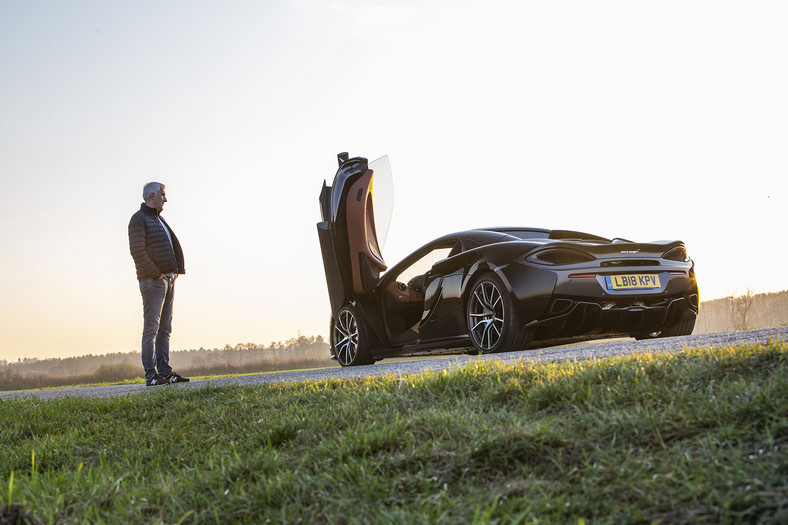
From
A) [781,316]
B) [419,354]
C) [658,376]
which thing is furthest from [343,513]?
[781,316]

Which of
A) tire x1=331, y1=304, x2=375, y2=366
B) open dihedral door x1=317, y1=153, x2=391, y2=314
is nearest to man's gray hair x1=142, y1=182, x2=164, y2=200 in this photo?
open dihedral door x1=317, y1=153, x2=391, y2=314

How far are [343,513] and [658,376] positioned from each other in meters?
1.65

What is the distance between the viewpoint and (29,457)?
3.95 meters

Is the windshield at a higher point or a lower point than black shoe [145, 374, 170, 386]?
higher

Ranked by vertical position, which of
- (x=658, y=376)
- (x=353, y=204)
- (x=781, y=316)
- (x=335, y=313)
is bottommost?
(x=781, y=316)

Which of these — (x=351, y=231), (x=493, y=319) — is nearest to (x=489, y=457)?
(x=493, y=319)

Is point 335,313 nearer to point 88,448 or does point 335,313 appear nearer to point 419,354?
point 419,354

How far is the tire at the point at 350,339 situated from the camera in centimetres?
725

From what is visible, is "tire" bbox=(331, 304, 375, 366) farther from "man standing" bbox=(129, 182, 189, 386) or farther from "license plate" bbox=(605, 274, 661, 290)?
"license plate" bbox=(605, 274, 661, 290)

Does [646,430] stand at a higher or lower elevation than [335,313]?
lower

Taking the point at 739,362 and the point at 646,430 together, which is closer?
the point at 646,430

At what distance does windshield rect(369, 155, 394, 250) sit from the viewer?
282 inches

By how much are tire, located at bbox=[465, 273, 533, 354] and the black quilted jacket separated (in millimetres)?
3745

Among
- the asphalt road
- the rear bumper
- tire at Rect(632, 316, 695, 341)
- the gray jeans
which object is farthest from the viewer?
the gray jeans
